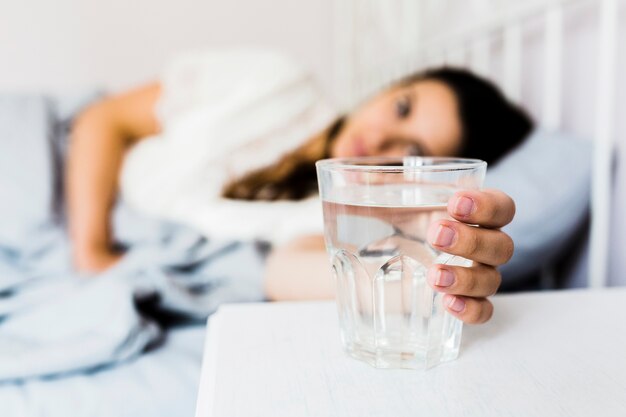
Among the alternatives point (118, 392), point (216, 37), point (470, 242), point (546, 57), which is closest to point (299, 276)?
point (118, 392)

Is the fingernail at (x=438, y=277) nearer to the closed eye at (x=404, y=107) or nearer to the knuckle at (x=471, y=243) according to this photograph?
the knuckle at (x=471, y=243)

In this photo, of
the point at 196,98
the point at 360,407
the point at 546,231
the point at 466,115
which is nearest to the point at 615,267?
the point at 546,231

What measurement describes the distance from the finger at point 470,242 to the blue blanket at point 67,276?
0.35m

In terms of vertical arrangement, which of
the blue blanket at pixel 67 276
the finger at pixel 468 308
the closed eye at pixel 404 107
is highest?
the closed eye at pixel 404 107

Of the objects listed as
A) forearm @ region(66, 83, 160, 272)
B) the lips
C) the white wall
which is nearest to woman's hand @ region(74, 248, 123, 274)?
forearm @ region(66, 83, 160, 272)

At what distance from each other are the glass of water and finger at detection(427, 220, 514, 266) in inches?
0.7

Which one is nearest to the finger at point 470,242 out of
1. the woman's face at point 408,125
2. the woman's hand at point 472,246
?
the woman's hand at point 472,246

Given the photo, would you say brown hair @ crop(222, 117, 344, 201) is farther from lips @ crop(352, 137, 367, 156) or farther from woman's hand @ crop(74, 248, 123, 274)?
woman's hand @ crop(74, 248, 123, 274)

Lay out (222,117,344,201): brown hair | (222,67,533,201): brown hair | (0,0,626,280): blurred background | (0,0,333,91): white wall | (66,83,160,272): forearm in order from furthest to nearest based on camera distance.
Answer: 1. (0,0,333,91): white wall
2. (0,0,626,280): blurred background
3. (222,117,344,201): brown hair
4. (66,83,160,272): forearm
5. (222,67,533,201): brown hair

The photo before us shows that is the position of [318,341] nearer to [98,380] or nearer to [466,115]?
[98,380]

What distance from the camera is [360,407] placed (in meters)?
0.28

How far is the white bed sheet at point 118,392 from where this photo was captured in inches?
17.5

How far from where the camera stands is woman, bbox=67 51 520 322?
944mm

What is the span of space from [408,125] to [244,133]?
1.05 feet
